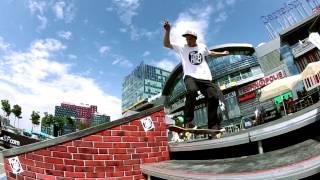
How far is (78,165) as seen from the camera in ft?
10.5

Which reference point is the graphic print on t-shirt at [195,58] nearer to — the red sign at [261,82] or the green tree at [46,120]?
the red sign at [261,82]

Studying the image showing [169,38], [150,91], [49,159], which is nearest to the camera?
[49,159]

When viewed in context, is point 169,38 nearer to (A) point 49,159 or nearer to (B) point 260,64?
(A) point 49,159

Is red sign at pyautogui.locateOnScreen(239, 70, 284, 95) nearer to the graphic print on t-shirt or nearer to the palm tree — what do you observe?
the graphic print on t-shirt

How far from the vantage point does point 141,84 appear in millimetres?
108438

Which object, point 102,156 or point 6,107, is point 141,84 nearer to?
point 6,107

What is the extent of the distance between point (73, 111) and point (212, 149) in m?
189

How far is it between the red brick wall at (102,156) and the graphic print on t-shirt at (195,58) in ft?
3.50

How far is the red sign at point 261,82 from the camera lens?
32.3 meters

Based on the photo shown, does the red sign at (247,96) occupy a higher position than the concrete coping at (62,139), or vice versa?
the red sign at (247,96)

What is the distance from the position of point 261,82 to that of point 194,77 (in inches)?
1281

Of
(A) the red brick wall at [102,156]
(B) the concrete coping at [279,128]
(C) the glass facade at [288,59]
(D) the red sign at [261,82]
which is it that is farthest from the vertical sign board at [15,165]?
(D) the red sign at [261,82]

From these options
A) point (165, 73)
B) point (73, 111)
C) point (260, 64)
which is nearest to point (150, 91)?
point (165, 73)

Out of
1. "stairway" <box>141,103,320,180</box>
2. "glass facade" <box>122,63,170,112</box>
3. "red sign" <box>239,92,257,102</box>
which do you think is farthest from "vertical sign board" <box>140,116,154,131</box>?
"glass facade" <box>122,63,170,112</box>
